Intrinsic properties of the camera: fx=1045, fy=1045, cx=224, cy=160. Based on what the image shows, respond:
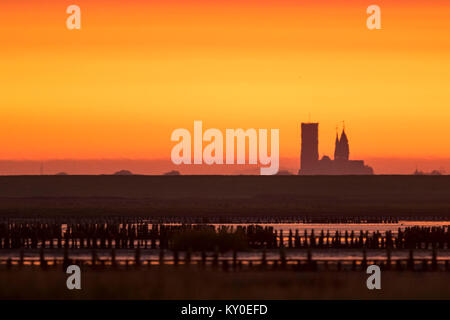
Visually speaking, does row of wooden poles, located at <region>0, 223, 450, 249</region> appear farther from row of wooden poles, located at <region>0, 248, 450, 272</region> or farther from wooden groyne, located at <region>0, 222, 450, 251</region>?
row of wooden poles, located at <region>0, 248, 450, 272</region>

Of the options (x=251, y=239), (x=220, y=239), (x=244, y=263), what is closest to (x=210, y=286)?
(x=244, y=263)

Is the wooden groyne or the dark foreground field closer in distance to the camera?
the dark foreground field

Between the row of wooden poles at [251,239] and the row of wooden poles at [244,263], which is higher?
the row of wooden poles at [244,263]

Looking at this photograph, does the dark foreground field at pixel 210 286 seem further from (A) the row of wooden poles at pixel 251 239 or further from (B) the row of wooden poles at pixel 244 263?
(A) the row of wooden poles at pixel 251 239

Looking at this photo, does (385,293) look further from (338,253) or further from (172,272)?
(338,253)

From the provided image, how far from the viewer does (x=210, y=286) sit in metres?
39.0

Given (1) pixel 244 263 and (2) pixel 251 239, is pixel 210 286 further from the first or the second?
(2) pixel 251 239

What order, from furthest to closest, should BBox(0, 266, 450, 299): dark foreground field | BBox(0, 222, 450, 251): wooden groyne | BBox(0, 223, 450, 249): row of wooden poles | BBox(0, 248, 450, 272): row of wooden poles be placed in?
1. BBox(0, 223, 450, 249): row of wooden poles
2. BBox(0, 222, 450, 251): wooden groyne
3. BBox(0, 248, 450, 272): row of wooden poles
4. BBox(0, 266, 450, 299): dark foreground field

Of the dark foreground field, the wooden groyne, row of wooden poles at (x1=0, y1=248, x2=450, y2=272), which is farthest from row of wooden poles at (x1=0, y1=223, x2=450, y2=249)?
the dark foreground field

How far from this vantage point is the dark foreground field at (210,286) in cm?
3578

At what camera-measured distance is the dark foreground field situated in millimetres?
35781

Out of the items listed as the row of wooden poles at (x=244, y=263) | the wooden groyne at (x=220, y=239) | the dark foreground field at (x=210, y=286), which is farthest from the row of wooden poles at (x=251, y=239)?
the dark foreground field at (x=210, y=286)
